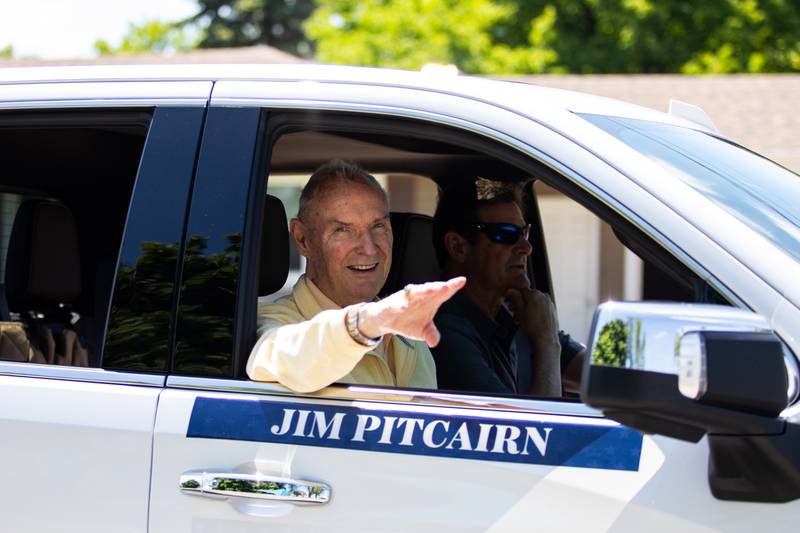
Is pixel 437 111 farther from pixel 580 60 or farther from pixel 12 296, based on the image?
pixel 580 60

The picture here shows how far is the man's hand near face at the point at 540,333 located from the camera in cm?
294

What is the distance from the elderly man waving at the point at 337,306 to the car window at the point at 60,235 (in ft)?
2.63

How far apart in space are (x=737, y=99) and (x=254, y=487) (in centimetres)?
1347

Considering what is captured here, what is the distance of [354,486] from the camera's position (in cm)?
186

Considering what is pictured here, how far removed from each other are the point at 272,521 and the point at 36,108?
3.66 feet

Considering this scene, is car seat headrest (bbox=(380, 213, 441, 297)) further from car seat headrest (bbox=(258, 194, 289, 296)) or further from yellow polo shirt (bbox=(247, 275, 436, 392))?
yellow polo shirt (bbox=(247, 275, 436, 392))

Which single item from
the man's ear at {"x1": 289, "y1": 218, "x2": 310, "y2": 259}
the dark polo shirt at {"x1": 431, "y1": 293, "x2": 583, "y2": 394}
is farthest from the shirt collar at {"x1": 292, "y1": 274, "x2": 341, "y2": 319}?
the dark polo shirt at {"x1": 431, "y1": 293, "x2": 583, "y2": 394}

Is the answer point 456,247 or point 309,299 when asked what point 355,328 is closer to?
point 309,299

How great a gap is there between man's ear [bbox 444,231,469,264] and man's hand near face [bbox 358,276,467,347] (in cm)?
145

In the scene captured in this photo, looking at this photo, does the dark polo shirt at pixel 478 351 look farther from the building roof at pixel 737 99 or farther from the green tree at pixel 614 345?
the building roof at pixel 737 99

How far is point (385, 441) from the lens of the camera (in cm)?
187

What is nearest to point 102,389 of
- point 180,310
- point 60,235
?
point 180,310

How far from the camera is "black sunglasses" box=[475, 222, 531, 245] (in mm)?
3246

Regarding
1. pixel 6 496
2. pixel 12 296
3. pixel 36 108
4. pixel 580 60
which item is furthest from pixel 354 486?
pixel 580 60
